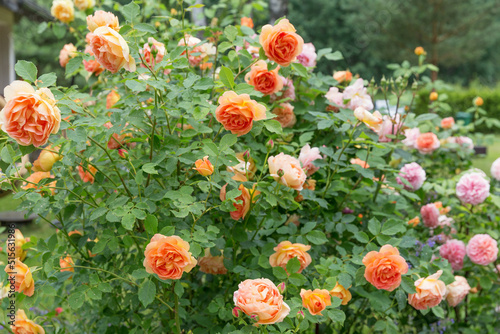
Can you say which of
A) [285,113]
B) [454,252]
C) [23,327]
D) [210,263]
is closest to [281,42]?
[285,113]

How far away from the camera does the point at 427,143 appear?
217 centimetres

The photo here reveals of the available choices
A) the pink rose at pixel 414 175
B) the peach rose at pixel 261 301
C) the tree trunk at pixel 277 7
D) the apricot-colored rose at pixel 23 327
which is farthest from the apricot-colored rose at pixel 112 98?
the tree trunk at pixel 277 7

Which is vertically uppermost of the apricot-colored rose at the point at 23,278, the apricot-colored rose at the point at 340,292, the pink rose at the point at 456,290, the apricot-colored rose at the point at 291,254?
the apricot-colored rose at the point at 291,254

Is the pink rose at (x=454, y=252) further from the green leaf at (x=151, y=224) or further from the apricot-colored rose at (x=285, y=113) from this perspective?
the green leaf at (x=151, y=224)

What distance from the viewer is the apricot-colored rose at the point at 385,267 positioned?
4.09ft

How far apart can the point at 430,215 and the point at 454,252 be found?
167 millimetres

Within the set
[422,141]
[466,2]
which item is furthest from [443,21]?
[422,141]

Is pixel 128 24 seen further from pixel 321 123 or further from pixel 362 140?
pixel 362 140

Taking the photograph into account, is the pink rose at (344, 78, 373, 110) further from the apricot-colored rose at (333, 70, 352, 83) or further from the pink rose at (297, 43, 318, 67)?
the apricot-colored rose at (333, 70, 352, 83)

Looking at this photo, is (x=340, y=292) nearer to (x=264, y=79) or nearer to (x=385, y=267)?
(x=385, y=267)

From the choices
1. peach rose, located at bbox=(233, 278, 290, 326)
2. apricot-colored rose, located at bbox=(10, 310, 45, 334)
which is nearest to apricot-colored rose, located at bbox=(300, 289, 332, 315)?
peach rose, located at bbox=(233, 278, 290, 326)

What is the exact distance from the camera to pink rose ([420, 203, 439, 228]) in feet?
6.37

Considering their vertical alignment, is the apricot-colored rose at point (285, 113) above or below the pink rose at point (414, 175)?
above

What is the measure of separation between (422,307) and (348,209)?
0.42 meters
